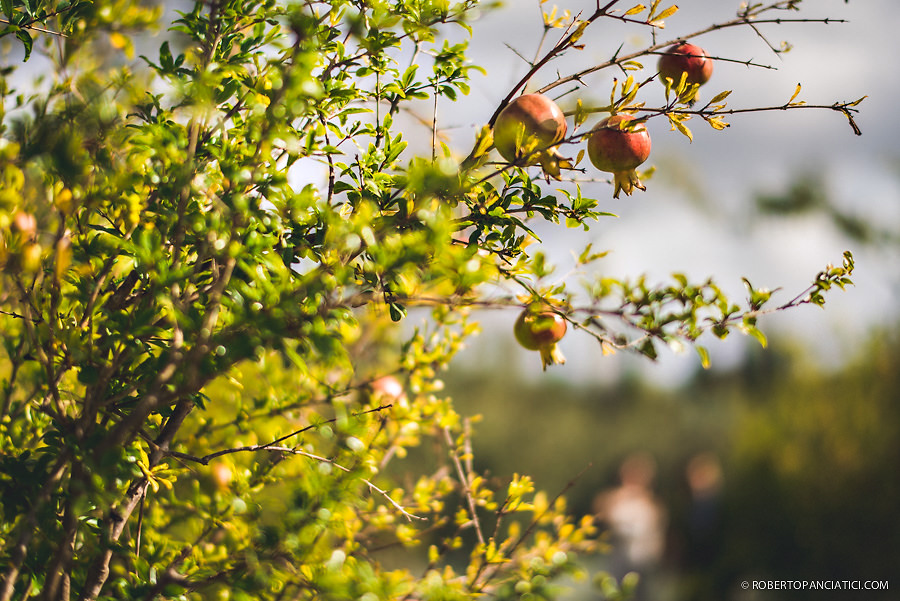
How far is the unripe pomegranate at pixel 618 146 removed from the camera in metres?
1.00

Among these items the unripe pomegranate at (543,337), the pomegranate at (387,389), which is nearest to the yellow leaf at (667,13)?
the unripe pomegranate at (543,337)

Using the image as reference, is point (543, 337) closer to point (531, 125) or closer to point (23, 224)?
point (531, 125)

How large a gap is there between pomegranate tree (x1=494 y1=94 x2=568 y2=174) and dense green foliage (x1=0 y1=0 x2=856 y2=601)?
35 mm

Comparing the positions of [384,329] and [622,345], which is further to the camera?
[384,329]

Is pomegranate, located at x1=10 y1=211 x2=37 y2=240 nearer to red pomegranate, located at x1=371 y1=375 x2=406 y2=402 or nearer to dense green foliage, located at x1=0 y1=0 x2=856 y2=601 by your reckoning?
dense green foliage, located at x1=0 y1=0 x2=856 y2=601

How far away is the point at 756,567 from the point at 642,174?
8.23 meters

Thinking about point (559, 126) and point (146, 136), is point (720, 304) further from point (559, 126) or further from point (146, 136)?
point (146, 136)

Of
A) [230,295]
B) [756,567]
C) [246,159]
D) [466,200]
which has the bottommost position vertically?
[756,567]

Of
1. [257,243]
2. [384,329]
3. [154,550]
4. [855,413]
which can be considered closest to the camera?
[257,243]

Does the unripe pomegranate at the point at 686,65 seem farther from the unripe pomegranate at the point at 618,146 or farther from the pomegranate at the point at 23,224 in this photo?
the pomegranate at the point at 23,224

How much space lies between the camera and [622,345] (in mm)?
902

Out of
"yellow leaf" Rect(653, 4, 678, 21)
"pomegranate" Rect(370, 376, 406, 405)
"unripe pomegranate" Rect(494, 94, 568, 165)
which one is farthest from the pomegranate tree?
"pomegranate" Rect(370, 376, 406, 405)

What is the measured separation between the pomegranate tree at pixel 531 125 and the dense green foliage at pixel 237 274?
35 mm

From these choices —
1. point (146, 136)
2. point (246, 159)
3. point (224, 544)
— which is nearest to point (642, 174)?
point (246, 159)
